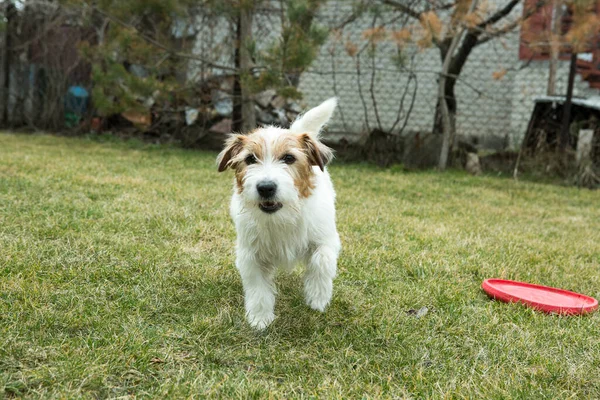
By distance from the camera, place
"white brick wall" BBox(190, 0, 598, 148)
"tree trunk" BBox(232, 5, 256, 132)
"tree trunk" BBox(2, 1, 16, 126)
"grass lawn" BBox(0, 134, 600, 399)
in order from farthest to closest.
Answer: "tree trunk" BBox(2, 1, 16, 126)
"white brick wall" BBox(190, 0, 598, 148)
"tree trunk" BBox(232, 5, 256, 132)
"grass lawn" BBox(0, 134, 600, 399)

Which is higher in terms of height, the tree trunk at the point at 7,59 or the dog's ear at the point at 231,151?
the tree trunk at the point at 7,59

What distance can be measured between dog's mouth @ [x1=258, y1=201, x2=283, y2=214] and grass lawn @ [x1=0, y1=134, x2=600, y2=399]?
0.56 meters

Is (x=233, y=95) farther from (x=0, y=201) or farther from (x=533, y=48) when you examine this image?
(x=0, y=201)

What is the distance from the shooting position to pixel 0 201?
470 centimetres

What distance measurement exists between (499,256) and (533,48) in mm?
5780

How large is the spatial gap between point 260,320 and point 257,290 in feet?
0.50

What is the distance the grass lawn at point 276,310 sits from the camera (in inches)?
83.0

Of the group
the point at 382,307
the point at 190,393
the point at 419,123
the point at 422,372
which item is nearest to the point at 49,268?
the point at 190,393

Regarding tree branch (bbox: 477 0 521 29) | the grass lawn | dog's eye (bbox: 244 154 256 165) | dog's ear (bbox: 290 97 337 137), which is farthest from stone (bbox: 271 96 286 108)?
dog's eye (bbox: 244 154 256 165)

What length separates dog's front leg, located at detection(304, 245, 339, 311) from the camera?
284 centimetres

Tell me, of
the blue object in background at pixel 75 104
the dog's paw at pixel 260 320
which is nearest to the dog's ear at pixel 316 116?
the dog's paw at pixel 260 320

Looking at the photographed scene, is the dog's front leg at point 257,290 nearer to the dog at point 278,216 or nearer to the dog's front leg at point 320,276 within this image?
the dog at point 278,216

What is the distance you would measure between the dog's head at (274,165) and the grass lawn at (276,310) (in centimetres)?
62

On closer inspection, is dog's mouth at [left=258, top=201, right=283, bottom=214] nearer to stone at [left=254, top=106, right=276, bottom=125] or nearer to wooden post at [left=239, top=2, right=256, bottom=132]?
wooden post at [left=239, top=2, right=256, bottom=132]
